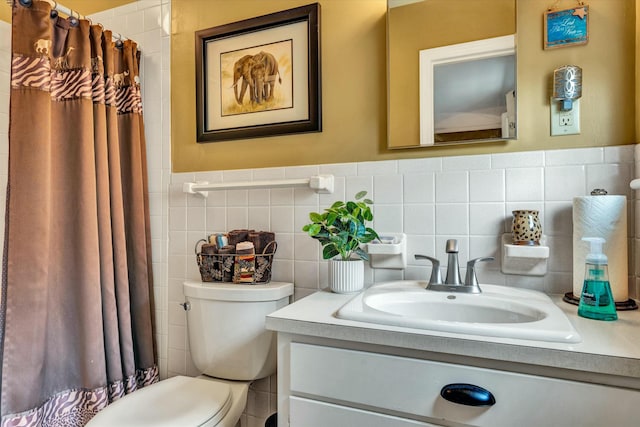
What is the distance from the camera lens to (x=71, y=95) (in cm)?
132

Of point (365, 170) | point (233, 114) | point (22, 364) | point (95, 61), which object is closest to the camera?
point (22, 364)

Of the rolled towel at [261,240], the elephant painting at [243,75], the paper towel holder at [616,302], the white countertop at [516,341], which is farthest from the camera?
the elephant painting at [243,75]

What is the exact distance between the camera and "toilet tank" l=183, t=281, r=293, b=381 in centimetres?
124

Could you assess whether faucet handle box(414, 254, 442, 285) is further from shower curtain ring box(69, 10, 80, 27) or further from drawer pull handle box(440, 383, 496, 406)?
shower curtain ring box(69, 10, 80, 27)

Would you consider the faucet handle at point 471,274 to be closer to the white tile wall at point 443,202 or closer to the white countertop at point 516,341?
the white tile wall at point 443,202

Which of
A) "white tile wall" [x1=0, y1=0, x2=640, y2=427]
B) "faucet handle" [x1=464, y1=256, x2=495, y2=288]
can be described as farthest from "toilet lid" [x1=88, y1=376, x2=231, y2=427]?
"faucet handle" [x1=464, y1=256, x2=495, y2=288]

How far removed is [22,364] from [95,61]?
1112mm

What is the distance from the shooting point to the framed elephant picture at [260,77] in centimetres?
137

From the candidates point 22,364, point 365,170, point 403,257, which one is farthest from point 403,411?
point 22,364

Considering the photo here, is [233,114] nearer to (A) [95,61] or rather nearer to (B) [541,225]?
(A) [95,61]

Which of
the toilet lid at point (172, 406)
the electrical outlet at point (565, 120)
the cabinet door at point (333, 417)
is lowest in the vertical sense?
the toilet lid at point (172, 406)

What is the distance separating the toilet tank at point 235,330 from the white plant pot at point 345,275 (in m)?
0.24

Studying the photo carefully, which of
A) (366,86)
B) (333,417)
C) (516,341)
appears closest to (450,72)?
(366,86)

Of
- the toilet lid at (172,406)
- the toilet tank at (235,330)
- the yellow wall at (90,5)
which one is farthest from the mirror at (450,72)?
the yellow wall at (90,5)
